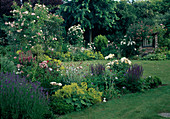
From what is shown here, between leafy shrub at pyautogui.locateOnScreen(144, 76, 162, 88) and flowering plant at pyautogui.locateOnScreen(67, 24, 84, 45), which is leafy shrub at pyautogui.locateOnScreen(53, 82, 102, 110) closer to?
leafy shrub at pyautogui.locateOnScreen(144, 76, 162, 88)

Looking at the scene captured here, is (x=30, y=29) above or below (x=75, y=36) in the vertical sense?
above

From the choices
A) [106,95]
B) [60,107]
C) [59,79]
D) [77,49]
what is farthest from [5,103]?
[77,49]

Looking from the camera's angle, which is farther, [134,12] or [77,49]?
[134,12]

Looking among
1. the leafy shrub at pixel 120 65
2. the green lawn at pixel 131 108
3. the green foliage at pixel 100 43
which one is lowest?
the green lawn at pixel 131 108

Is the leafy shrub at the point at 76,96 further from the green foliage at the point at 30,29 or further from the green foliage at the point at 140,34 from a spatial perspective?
the green foliage at the point at 140,34

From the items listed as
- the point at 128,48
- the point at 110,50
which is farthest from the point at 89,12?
the point at 128,48

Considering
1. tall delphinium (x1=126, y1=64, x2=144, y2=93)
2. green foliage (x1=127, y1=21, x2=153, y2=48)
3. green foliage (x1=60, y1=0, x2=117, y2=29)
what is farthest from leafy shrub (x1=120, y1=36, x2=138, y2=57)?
tall delphinium (x1=126, y1=64, x2=144, y2=93)

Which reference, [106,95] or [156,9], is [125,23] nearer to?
[156,9]

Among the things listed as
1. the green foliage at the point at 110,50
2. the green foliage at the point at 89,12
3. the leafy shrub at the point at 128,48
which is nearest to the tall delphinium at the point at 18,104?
the green foliage at the point at 110,50

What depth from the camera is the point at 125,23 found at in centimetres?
1825

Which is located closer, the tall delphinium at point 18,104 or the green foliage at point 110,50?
the tall delphinium at point 18,104

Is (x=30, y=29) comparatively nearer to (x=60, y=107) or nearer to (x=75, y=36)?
(x=75, y=36)

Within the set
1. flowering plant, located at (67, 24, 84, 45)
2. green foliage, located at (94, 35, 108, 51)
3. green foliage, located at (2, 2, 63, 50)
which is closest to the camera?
green foliage, located at (2, 2, 63, 50)

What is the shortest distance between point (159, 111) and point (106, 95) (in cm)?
150
